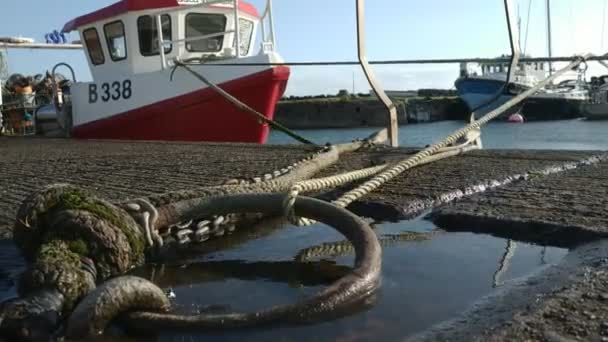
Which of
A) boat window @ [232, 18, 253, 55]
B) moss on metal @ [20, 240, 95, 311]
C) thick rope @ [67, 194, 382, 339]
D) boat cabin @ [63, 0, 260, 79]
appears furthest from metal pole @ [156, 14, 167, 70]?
thick rope @ [67, 194, 382, 339]

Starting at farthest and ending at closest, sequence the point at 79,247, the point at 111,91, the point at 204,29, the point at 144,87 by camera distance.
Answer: the point at 111,91 → the point at 204,29 → the point at 144,87 → the point at 79,247

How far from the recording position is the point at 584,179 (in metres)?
3.78

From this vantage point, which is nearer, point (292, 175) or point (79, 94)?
point (292, 175)

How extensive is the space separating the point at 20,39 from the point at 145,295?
18156 millimetres

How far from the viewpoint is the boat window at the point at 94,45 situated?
39.6ft

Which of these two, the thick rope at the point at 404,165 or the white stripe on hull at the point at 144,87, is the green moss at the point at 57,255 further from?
the white stripe on hull at the point at 144,87

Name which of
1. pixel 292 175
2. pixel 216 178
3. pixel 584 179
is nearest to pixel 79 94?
pixel 216 178

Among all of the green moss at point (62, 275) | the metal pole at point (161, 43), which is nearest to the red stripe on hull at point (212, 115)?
the metal pole at point (161, 43)

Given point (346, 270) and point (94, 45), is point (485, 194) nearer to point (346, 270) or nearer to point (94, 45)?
point (346, 270)

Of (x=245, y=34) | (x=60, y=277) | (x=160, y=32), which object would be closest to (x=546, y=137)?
(x=245, y=34)

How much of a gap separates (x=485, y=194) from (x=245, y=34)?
30.8ft

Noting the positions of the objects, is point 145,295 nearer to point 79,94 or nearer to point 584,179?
point 584,179

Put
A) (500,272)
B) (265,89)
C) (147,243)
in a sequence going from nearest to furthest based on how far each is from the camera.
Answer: (500,272) → (147,243) → (265,89)

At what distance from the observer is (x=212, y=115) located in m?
10.7
